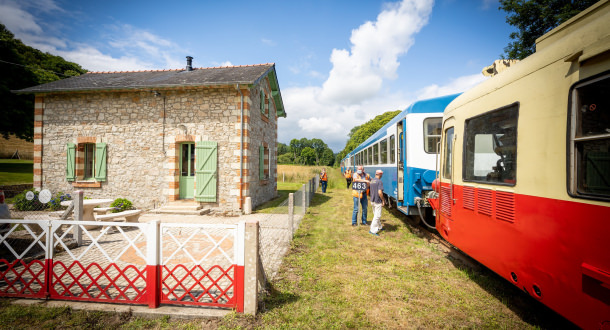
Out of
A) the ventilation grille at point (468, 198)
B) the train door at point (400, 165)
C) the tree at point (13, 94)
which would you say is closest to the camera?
the ventilation grille at point (468, 198)

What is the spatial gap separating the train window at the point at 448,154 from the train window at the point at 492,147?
59cm

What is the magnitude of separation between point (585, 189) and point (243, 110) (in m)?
9.43

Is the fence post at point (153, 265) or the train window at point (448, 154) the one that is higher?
the train window at point (448, 154)

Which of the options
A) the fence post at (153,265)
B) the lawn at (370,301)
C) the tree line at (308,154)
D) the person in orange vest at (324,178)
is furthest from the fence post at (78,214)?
the tree line at (308,154)

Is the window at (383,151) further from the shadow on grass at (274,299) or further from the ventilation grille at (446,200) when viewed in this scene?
the shadow on grass at (274,299)

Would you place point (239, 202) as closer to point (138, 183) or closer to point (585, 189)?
point (138, 183)

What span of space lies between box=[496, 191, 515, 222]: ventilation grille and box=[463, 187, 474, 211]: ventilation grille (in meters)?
0.56

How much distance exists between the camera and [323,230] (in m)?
7.31

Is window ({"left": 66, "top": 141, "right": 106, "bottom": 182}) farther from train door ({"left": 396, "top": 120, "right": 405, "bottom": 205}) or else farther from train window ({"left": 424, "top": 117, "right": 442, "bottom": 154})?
train window ({"left": 424, "top": 117, "right": 442, "bottom": 154})

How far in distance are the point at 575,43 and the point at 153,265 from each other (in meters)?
4.91

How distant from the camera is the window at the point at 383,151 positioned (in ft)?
30.3

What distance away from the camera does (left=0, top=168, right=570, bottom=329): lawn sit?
2.92 m

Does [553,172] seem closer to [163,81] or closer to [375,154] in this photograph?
[375,154]

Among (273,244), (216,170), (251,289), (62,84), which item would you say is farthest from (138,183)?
(251,289)
